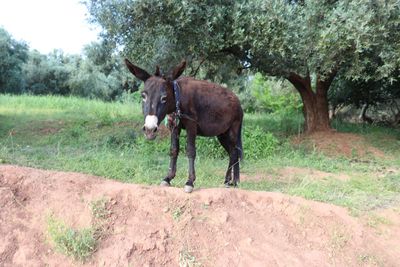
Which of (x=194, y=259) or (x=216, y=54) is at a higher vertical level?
(x=216, y=54)

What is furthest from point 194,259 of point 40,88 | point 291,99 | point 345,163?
point 40,88

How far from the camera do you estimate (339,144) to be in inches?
489

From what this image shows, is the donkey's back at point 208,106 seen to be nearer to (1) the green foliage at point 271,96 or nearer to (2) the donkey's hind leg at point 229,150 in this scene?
(2) the donkey's hind leg at point 229,150

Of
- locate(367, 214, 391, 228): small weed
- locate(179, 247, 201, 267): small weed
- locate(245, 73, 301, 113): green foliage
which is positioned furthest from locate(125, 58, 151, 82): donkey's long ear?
locate(245, 73, 301, 113): green foliage

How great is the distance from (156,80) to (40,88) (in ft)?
99.7

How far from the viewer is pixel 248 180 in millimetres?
7684

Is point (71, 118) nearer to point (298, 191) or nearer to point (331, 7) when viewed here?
point (331, 7)

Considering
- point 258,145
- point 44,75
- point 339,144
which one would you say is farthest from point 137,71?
point 44,75

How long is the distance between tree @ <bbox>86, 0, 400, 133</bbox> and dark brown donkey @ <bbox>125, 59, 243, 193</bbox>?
4.26 metres

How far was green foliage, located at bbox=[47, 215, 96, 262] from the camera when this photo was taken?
14.3 feet

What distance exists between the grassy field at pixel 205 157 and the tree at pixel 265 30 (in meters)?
2.18

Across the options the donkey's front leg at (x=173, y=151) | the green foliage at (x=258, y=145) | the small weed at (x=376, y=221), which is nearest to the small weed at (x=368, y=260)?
the small weed at (x=376, y=221)

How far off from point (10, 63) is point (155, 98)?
89.9 feet

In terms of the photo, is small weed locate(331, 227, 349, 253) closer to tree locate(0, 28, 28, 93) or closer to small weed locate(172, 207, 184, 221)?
small weed locate(172, 207, 184, 221)
